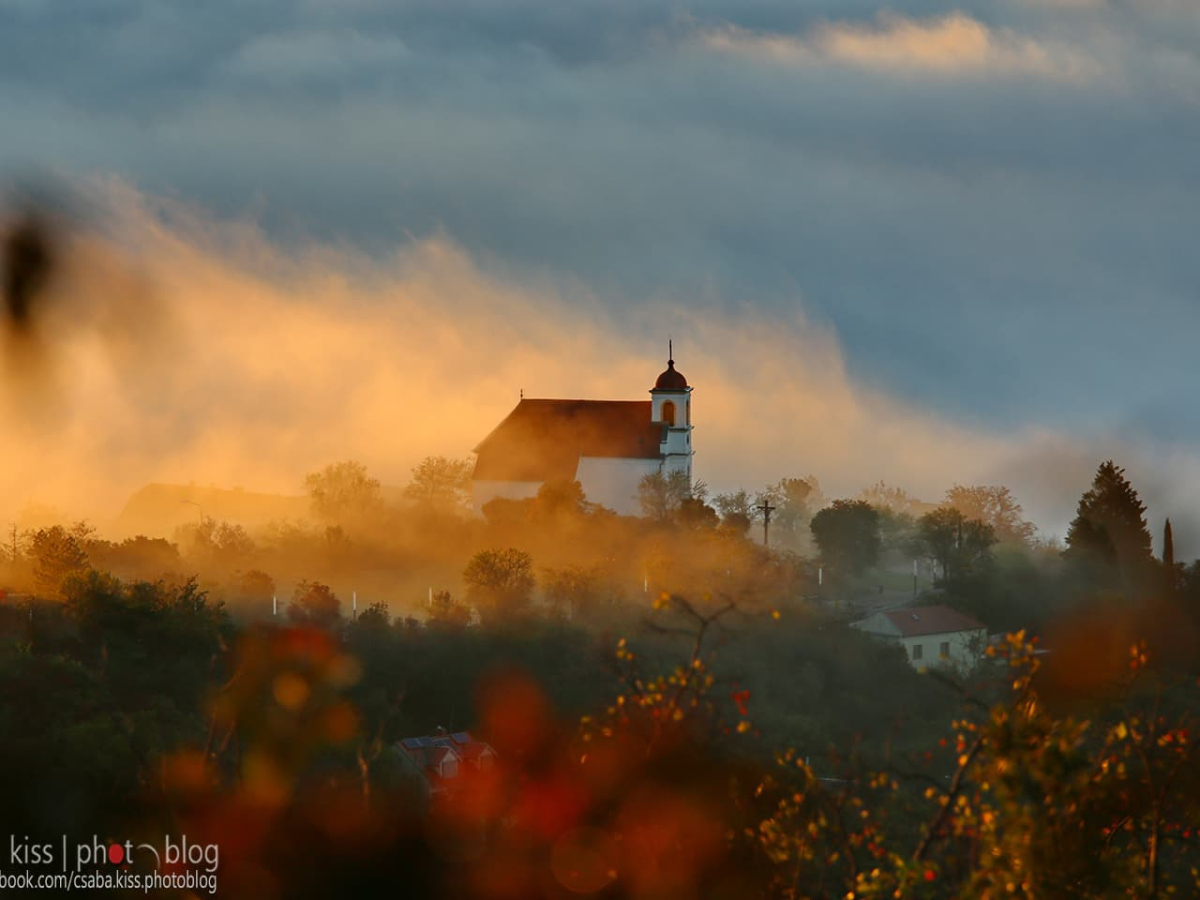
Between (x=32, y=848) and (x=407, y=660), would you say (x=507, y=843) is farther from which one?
(x=407, y=660)

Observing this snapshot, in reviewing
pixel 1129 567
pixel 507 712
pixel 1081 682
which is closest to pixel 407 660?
pixel 507 712

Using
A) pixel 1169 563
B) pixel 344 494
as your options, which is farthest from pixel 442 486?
pixel 1169 563

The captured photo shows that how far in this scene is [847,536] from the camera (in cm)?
8419

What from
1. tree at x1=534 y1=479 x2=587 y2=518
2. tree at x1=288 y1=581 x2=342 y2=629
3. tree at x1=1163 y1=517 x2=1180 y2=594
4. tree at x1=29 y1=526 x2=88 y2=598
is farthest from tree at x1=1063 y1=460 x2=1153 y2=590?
tree at x1=29 y1=526 x2=88 y2=598

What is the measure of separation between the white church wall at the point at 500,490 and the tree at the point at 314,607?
14615 mm

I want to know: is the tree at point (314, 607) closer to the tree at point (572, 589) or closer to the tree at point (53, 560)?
the tree at point (53, 560)

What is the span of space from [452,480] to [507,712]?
32043 millimetres

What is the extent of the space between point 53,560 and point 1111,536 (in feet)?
180

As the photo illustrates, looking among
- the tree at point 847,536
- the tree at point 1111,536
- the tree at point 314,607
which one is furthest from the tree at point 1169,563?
the tree at point 314,607

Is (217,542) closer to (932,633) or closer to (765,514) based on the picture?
(765,514)

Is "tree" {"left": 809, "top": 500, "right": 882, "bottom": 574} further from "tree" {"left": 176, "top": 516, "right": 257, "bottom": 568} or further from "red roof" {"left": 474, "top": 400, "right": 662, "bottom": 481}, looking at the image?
"tree" {"left": 176, "top": 516, "right": 257, "bottom": 568}

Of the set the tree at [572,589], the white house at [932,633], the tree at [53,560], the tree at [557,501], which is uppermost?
the tree at [557,501]

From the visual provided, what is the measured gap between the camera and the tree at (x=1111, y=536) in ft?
259

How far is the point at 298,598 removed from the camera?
2500 inches
